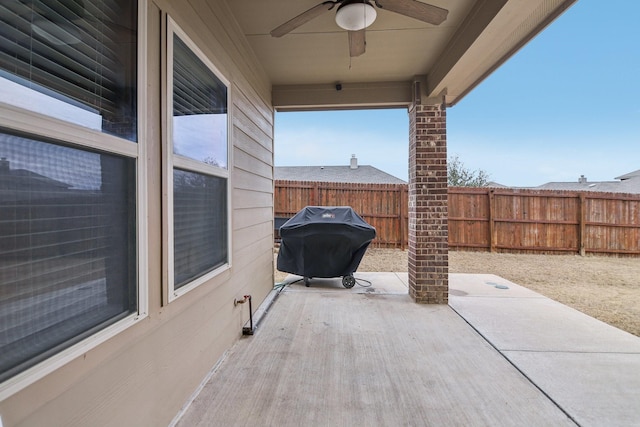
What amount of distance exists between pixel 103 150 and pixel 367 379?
212 centimetres

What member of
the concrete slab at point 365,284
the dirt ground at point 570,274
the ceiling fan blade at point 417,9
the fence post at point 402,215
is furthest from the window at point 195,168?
the fence post at point 402,215

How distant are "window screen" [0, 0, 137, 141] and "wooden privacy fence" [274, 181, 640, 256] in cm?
675

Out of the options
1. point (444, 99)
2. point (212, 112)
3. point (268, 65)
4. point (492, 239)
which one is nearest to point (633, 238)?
point (492, 239)

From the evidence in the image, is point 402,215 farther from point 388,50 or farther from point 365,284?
point 388,50

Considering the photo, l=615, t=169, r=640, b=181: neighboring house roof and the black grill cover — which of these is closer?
the black grill cover

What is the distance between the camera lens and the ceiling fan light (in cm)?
210

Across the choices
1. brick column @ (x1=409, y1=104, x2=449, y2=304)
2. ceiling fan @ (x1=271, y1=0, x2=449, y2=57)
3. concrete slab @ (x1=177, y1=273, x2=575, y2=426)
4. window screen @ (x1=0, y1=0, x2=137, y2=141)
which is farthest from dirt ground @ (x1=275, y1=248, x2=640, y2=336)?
window screen @ (x1=0, y1=0, x2=137, y2=141)

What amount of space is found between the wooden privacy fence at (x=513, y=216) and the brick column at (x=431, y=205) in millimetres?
4370

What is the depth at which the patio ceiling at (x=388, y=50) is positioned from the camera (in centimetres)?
246

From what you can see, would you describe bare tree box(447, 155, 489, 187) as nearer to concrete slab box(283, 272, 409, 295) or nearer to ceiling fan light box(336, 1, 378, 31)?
concrete slab box(283, 272, 409, 295)

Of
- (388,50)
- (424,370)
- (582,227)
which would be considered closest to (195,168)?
(424,370)

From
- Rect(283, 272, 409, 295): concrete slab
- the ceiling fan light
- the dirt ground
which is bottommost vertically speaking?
the dirt ground

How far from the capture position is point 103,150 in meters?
1.17

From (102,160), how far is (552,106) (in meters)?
18.0
